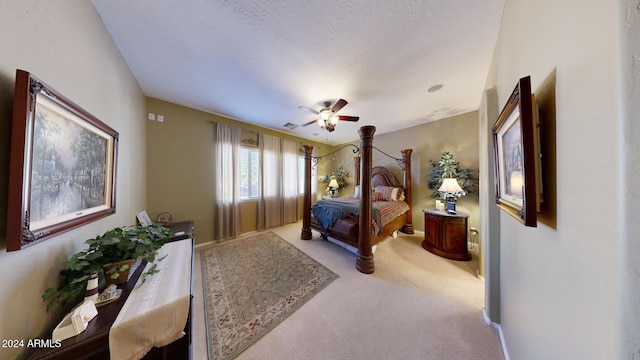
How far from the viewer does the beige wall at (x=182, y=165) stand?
269 cm

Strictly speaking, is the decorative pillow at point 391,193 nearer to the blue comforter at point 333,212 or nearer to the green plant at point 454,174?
the green plant at point 454,174

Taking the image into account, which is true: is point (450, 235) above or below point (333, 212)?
below

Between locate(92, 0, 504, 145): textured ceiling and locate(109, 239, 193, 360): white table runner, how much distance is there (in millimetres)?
1983

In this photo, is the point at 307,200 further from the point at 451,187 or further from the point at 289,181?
the point at 451,187

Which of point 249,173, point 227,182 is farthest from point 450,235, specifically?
point 227,182

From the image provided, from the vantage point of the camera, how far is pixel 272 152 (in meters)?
4.02

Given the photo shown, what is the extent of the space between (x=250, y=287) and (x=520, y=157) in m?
2.57

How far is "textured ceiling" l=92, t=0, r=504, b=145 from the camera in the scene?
4.32 ft

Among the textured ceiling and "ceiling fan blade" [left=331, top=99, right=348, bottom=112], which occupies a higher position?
the textured ceiling

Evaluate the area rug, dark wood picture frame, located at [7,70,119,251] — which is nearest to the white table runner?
dark wood picture frame, located at [7,70,119,251]

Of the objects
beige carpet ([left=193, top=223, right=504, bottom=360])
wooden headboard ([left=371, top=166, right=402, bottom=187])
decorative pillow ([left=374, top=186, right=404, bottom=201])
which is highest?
wooden headboard ([left=371, top=166, right=402, bottom=187])

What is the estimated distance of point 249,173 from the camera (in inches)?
147

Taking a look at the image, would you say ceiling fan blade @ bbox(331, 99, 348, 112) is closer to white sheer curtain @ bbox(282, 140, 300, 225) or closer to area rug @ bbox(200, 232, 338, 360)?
white sheer curtain @ bbox(282, 140, 300, 225)

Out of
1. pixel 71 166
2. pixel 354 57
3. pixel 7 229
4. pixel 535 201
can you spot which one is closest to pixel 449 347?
pixel 535 201
